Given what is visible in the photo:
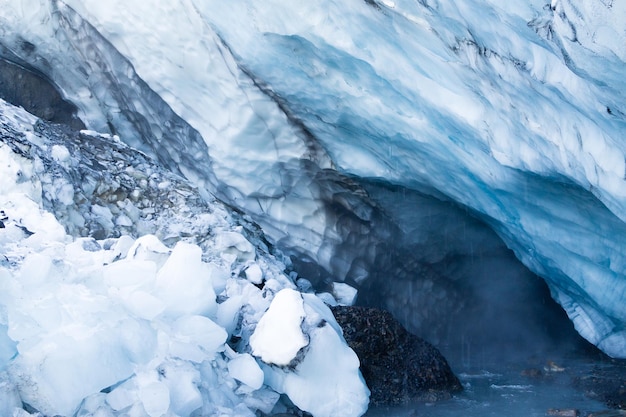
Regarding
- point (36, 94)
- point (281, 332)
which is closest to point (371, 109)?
point (281, 332)

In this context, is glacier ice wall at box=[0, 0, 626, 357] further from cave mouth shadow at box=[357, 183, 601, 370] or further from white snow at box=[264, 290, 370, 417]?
white snow at box=[264, 290, 370, 417]

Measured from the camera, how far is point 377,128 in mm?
5105

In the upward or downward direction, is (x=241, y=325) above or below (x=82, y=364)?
below

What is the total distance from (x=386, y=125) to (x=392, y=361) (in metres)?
1.69

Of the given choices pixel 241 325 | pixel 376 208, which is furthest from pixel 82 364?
pixel 376 208

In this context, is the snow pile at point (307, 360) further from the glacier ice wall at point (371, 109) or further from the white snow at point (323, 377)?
the glacier ice wall at point (371, 109)

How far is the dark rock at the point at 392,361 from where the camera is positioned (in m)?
4.41

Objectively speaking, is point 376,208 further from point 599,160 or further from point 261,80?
point 599,160

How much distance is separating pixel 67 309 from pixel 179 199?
2.26 metres

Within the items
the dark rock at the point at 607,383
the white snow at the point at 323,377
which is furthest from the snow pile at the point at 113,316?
the dark rock at the point at 607,383

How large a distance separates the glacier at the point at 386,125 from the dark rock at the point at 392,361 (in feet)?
2.87

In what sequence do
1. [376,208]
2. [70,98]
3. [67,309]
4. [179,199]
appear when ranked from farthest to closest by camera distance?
1. [70,98]
2. [376,208]
3. [179,199]
4. [67,309]

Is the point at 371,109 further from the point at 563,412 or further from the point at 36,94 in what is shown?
the point at 36,94

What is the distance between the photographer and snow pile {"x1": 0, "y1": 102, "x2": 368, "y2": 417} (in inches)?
120
